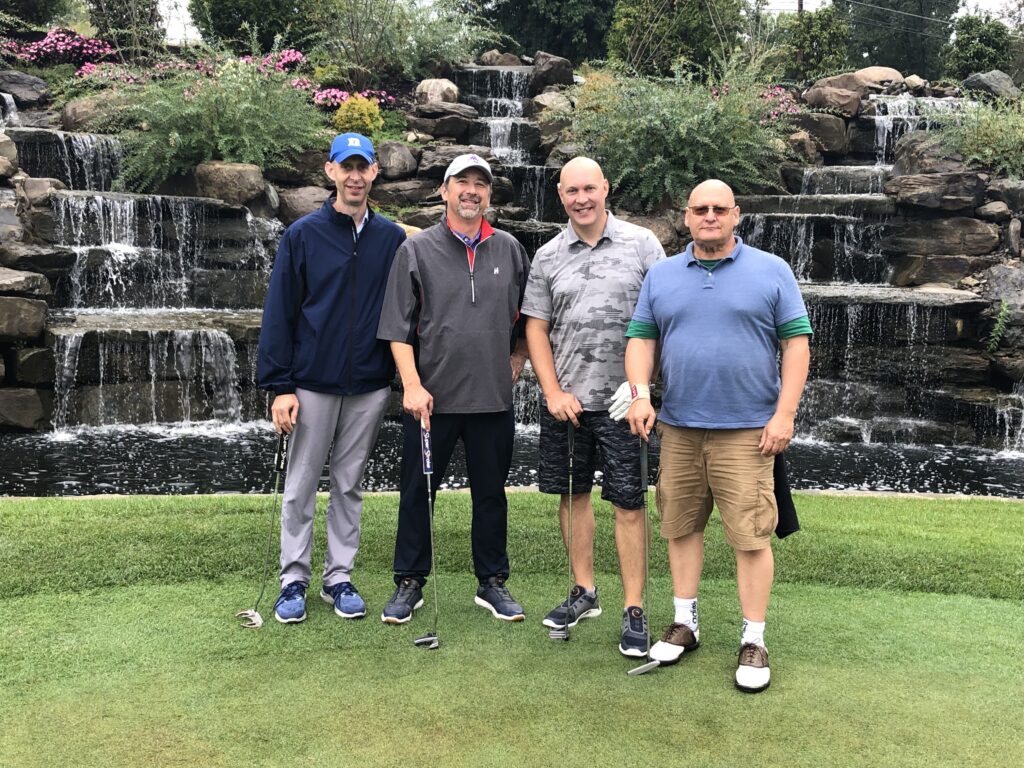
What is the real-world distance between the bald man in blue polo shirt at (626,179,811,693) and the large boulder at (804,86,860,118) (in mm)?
14528

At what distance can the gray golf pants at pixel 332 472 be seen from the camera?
3.77 m

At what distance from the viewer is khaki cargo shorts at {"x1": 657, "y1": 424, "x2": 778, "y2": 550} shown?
124 inches

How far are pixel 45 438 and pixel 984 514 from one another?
735 centimetres

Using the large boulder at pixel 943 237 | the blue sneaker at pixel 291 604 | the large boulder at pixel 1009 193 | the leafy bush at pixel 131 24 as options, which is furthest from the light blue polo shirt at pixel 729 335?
the leafy bush at pixel 131 24

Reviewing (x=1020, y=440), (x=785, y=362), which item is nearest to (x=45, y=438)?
(x=785, y=362)

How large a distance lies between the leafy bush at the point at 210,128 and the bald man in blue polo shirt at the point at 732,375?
10407 millimetres

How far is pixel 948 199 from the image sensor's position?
12031 millimetres

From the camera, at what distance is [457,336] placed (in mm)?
3609

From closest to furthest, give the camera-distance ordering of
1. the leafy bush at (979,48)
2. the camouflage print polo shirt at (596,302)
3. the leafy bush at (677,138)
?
the camouflage print polo shirt at (596,302) → the leafy bush at (677,138) → the leafy bush at (979,48)

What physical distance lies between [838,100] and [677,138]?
442 centimetres

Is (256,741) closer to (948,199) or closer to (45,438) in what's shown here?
(45,438)

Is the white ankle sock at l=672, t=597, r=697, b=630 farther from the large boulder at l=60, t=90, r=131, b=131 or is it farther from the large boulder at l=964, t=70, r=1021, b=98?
the large boulder at l=964, t=70, r=1021, b=98

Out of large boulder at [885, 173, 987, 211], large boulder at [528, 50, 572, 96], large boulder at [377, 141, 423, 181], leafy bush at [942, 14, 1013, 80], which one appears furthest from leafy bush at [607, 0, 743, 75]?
large boulder at [885, 173, 987, 211]

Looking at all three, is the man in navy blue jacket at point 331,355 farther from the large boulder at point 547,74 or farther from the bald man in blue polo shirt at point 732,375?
the large boulder at point 547,74
